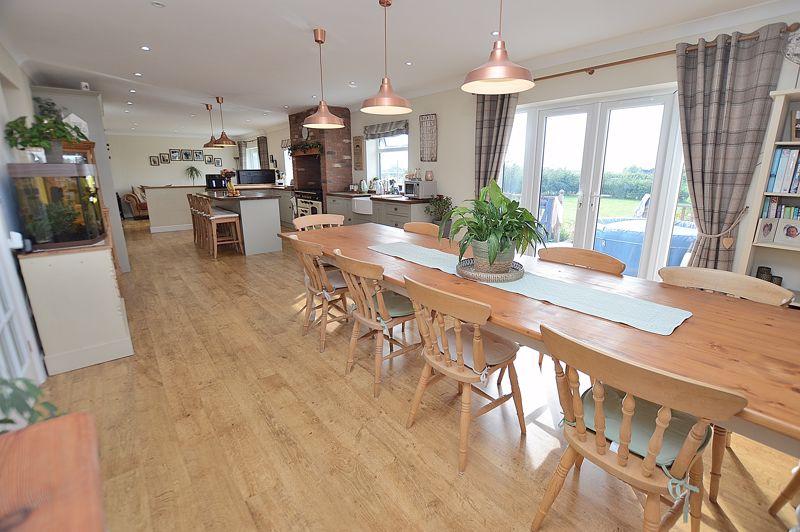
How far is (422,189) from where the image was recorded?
203 inches

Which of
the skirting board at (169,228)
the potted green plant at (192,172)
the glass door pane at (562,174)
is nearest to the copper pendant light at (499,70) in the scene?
the glass door pane at (562,174)

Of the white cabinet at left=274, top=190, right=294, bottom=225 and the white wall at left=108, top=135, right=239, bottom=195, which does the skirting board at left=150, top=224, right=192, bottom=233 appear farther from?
the white wall at left=108, top=135, right=239, bottom=195

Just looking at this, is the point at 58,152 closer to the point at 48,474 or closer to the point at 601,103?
the point at 48,474

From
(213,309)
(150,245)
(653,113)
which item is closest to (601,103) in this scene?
(653,113)

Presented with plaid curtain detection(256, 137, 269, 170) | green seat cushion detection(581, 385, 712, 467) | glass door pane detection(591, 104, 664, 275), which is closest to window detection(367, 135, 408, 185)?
glass door pane detection(591, 104, 664, 275)

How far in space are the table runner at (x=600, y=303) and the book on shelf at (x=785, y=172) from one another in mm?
1800

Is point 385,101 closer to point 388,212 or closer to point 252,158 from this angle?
point 388,212

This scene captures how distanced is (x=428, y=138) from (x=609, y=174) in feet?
8.13

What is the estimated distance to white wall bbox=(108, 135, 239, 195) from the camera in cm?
1050

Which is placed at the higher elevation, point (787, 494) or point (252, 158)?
point (252, 158)

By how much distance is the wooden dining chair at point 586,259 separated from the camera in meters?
2.03

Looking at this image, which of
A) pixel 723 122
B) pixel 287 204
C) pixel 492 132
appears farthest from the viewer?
pixel 287 204

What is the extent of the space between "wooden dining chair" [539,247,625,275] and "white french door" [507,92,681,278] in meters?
1.91

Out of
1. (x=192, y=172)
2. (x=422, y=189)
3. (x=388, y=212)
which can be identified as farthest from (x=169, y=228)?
(x=422, y=189)
